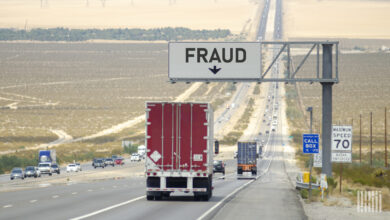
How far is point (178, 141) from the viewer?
3141 cm

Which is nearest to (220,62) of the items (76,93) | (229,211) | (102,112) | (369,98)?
(229,211)

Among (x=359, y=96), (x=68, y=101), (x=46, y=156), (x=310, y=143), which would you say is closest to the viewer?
(x=310, y=143)

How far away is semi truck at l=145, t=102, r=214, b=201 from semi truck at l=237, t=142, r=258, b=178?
38.8 m

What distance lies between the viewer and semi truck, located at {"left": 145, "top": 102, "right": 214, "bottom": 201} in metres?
31.3

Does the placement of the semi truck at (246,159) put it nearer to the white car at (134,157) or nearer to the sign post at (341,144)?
the white car at (134,157)

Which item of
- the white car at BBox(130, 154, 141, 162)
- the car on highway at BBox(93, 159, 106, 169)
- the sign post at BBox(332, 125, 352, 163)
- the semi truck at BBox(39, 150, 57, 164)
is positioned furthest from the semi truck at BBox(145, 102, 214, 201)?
the white car at BBox(130, 154, 141, 162)

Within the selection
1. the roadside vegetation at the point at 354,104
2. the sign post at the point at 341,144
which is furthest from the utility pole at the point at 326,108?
the roadside vegetation at the point at 354,104

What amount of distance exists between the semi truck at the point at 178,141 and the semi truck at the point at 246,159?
38825 millimetres

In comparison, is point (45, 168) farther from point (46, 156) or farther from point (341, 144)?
point (341, 144)

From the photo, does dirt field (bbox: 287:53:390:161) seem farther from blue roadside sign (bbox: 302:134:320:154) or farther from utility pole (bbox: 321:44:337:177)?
blue roadside sign (bbox: 302:134:320:154)

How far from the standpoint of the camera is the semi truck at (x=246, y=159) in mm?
70250

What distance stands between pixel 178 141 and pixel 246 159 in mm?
40108

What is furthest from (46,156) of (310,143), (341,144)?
(341,144)

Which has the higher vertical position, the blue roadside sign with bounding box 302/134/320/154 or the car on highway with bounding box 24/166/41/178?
the blue roadside sign with bounding box 302/134/320/154
